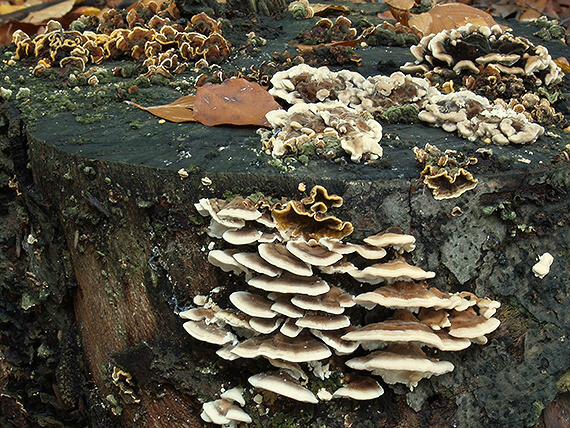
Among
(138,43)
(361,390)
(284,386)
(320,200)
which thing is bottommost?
(361,390)

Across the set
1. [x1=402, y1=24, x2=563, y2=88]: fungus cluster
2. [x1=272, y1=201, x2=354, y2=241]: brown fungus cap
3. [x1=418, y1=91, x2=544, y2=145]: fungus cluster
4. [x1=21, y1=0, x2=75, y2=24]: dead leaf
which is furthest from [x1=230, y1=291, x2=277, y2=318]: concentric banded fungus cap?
[x1=21, y1=0, x2=75, y2=24]: dead leaf

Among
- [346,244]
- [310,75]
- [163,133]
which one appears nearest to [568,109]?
[310,75]

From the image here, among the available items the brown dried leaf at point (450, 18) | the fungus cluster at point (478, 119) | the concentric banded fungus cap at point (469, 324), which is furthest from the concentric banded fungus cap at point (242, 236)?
the brown dried leaf at point (450, 18)

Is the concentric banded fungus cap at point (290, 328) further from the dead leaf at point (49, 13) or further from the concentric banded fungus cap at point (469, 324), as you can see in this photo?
the dead leaf at point (49, 13)

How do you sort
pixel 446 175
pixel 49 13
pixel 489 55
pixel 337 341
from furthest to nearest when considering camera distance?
pixel 49 13 → pixel 489 55 → pixel 446 175 → pixel 337 341

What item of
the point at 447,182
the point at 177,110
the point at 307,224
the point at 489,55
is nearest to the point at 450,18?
the point at 489,55

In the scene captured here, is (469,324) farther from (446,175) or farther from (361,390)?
(446,175)

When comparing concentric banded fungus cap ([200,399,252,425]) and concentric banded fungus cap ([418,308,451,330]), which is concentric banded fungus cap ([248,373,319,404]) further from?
concentric banded fungus cap ([418,308,451,330])

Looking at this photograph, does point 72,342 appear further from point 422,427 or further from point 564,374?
point 564,374
